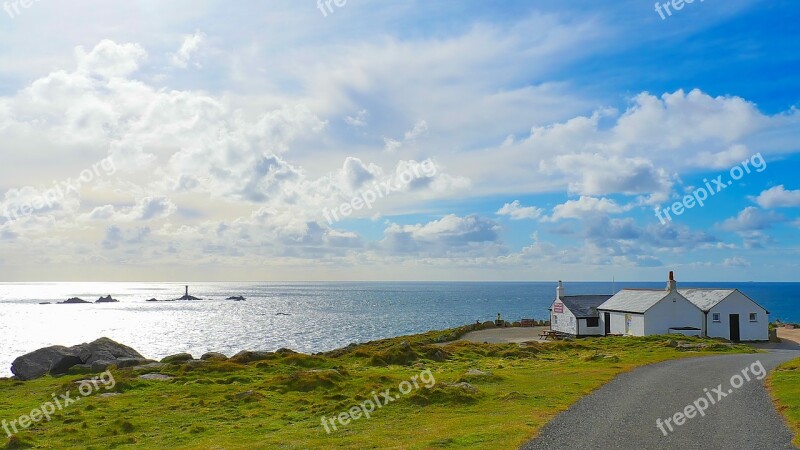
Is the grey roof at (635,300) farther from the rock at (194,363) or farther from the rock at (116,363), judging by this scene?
the rock at (116,363)

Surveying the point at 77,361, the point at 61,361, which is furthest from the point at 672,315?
the point at 61,361

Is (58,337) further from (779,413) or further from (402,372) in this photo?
(779,413)

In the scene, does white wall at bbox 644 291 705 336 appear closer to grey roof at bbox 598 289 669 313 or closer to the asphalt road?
grey roof at bbox 598 289 669 313

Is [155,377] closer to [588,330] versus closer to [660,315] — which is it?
[660,315]

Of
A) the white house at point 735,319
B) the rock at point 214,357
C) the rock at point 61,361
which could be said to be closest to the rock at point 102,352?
the rock at point 61,361

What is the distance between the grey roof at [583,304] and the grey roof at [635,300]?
142 centimetres

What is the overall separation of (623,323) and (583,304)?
8.02 meters

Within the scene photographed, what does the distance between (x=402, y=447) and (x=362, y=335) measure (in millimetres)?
99827

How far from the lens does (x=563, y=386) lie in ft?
104

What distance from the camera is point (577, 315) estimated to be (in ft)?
246

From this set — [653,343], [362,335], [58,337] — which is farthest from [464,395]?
[58,337]

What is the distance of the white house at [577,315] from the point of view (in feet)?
246

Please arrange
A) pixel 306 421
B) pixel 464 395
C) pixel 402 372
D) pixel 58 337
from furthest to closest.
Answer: pixel 58 337
pixel 402 372
pixel 464 395
pixel 306 421

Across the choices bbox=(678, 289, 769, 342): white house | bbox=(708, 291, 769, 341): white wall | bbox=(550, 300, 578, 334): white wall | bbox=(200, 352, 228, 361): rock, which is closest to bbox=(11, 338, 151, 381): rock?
bbox=(200, 352, 228, 361): rock
